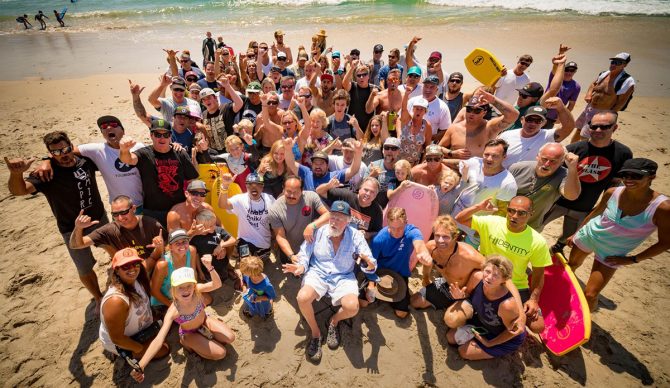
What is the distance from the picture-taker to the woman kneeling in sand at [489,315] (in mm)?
3605

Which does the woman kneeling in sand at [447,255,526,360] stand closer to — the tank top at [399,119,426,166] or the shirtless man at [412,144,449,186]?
the shirtless man at [412,144,449,186]

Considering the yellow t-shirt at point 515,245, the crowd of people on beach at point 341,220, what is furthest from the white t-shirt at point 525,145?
the yellow t-shirt at point 515,245

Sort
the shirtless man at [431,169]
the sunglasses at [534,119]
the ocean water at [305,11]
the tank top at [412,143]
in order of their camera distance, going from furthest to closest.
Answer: the ocean water at [305,11], the tank top at [412,143], the shirtless man at [431,169], the sunglasses at [534,119]

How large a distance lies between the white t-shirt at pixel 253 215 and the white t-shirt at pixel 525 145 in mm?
4211

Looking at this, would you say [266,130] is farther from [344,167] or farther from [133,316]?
[133,316]

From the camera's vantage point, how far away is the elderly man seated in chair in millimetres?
4113

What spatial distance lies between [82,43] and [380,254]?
2549 cm

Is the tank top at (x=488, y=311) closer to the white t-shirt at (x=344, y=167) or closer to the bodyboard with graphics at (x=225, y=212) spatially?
the white t-shirt at (x=344, y=167)

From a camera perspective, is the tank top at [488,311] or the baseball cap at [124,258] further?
the tank top at [488,311]

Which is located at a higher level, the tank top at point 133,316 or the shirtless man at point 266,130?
the shirtless man at point 266,130

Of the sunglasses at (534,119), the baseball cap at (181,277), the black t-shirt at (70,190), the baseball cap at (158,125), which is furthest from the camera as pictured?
the sunglasses at (534,119)

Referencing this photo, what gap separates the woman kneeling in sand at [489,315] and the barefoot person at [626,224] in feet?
5.45

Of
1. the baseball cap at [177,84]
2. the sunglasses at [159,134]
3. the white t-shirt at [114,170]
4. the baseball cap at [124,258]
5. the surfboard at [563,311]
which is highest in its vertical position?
the baseball cap at [177,84]

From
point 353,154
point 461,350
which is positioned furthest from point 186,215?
point 461,350
